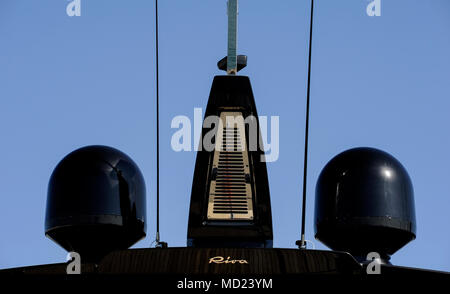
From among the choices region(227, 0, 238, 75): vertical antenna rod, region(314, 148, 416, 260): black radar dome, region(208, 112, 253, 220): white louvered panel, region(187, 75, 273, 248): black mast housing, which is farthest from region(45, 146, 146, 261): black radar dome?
region(314, 148, 416, 260): black radar dome

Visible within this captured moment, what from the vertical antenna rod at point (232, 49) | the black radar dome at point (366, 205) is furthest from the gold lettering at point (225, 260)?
the vertical antenna rod at point (232, 49)

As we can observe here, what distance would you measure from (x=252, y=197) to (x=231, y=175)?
0.28 meters

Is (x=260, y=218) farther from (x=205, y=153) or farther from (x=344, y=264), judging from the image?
(x=344, y=264)

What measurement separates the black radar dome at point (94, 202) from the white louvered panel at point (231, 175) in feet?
2.42

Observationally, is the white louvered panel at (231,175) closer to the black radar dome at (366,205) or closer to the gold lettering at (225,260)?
the black radar dome at (366,205)

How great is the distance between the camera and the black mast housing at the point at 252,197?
28.5 ft

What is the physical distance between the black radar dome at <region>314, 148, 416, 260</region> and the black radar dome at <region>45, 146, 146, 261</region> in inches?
68.8

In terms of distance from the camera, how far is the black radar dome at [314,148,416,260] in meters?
8.32

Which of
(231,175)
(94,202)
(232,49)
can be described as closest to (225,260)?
(94,202)

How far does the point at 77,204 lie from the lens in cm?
823

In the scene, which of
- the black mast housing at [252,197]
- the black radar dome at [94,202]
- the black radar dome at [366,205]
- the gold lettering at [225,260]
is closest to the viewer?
the gold lettering at [225,260]

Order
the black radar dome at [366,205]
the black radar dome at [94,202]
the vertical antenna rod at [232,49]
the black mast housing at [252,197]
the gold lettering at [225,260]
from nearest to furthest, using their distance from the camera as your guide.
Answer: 1. the gold lettering at [225,260]
2. the black radar dome at [94,202]
3. the black radar dome at [366,205]
4. the black mast housing at [252,197]
5. the vertical antenna rod at [232,49]

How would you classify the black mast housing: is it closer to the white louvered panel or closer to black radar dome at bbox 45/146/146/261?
the white louvered panel
